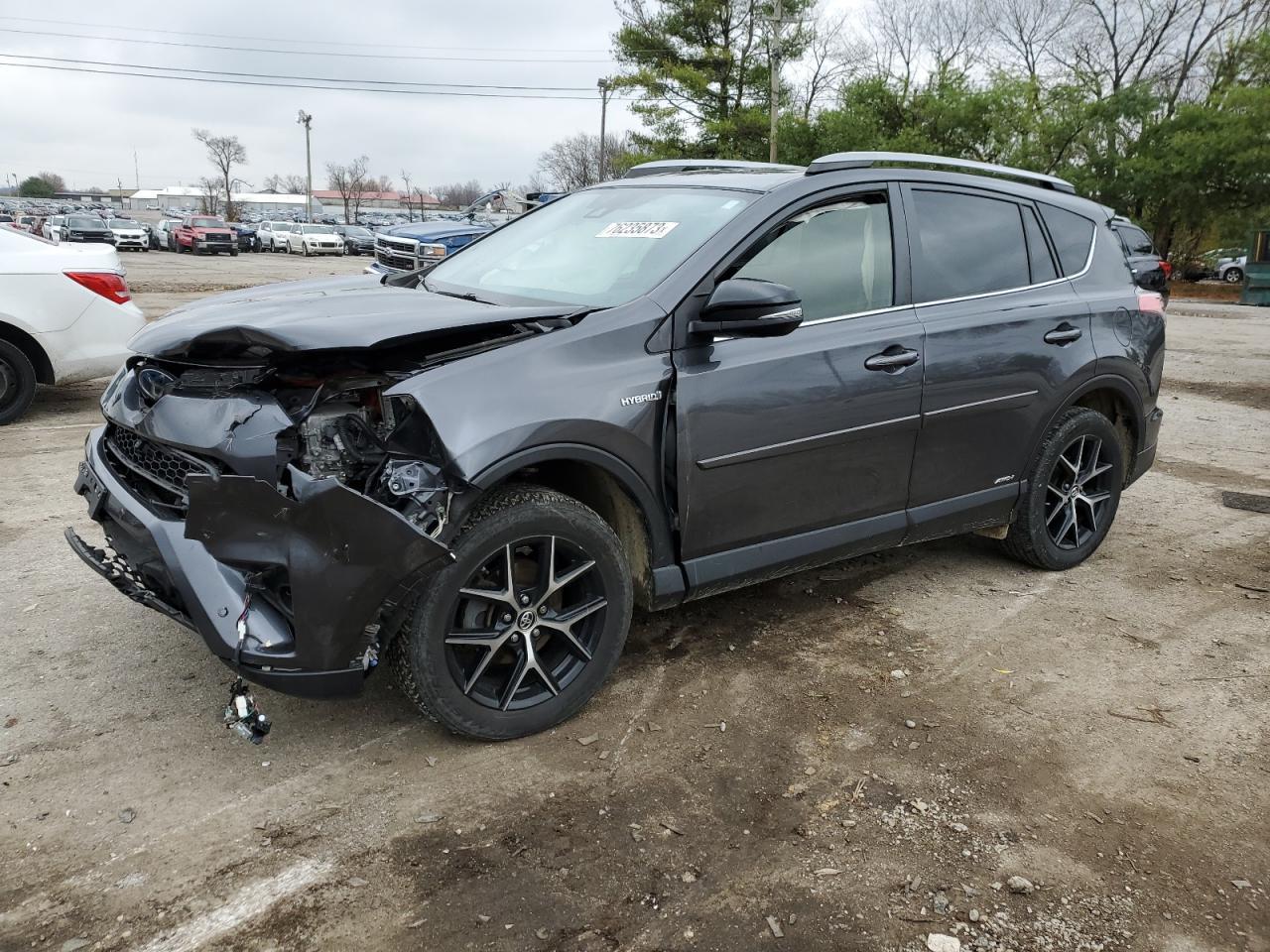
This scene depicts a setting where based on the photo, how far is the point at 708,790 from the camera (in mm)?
2844

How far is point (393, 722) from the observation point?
3174 mm

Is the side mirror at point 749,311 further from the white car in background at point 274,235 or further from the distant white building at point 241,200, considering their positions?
the distant white building at point 241,200

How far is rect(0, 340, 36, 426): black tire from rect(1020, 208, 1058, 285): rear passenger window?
6704mm

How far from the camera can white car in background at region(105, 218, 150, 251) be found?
40.3m

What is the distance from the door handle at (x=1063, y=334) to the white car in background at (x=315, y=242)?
42444mm

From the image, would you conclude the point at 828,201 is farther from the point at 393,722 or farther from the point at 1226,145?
the point at 1226,145

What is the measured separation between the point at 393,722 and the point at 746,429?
60.1 inches

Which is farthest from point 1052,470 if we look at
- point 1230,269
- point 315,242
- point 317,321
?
point 315,242

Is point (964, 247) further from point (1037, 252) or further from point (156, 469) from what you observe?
point (156, 469)

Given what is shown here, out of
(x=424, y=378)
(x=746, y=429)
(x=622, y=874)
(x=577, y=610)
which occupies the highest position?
(x=424, y=378)

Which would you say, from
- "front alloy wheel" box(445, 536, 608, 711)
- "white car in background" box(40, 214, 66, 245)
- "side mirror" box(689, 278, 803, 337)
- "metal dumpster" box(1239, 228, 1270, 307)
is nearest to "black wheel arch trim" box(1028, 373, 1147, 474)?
"side mirror" box(689, 278, 803, 337)

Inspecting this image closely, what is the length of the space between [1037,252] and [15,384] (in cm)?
688

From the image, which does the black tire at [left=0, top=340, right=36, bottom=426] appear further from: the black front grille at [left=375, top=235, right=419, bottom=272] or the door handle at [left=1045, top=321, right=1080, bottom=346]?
the black front grille at [left=375, top=235, right=419, bottom=272]

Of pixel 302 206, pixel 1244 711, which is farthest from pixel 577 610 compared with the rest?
pixel 302 206
